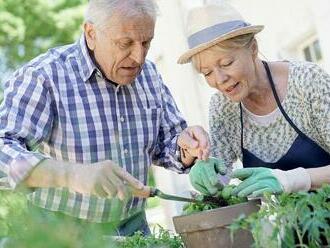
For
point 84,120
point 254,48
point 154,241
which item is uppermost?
point 254,48

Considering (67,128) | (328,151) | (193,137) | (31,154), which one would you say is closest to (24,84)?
(67,128)

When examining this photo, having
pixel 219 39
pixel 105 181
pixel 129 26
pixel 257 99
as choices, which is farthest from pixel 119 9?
pixel 105 181

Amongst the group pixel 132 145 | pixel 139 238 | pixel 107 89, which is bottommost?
pixel 139 238

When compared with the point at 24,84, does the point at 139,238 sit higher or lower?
lower

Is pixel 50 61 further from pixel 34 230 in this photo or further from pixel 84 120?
pixel 34 230

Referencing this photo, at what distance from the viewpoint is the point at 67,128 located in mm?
2494

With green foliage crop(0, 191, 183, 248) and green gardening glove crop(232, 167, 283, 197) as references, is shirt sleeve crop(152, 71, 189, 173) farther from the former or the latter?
green foliage crop(0, 191, 183, 248)

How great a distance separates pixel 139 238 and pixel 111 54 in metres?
0.82

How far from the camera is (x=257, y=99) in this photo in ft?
8.38

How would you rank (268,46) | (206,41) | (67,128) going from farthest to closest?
(268,46)
(67,128)
(206,41)

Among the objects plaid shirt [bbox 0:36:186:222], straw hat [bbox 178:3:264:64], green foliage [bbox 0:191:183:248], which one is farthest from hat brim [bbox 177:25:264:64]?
green foliage [bbox 0:191:183:248]

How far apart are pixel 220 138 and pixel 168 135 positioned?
237mm

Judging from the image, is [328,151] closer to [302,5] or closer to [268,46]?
[302,5]

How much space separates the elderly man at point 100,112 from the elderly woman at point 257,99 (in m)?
0.20
